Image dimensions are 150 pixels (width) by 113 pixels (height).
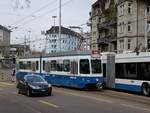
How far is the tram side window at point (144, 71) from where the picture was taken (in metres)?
28.2

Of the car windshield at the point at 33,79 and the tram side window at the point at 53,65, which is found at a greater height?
the tram side window at the point at 53,65

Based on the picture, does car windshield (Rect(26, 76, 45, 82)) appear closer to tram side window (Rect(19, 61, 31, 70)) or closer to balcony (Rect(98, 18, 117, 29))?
tram side window (Rect(19, 61, 31, 70))

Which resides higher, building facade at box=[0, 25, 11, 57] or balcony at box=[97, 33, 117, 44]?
building facade at box=[0, 25, 11, 57]

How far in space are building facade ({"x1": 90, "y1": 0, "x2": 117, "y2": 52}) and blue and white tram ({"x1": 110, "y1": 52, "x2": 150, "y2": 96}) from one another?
130ft

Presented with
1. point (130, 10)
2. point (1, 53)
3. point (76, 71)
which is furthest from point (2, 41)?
point (76, 71)

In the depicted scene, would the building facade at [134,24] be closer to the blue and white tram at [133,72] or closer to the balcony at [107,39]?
the balcony at [107,39]

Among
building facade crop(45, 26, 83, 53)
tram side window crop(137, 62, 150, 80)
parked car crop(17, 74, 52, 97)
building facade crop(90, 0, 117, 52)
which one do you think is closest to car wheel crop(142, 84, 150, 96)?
tram side window crop(137, 62, 150, 80)

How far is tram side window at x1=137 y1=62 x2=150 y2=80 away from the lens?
2820 cm

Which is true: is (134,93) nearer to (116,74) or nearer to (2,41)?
(116,74)

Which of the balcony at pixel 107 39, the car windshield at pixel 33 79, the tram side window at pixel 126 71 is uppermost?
the balcony at pixel 107 39

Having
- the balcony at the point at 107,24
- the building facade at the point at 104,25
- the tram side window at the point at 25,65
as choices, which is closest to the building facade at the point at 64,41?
the building facade at the point at 104,25

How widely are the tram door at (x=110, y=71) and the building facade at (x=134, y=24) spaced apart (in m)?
29.7

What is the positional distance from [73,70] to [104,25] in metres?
44.4

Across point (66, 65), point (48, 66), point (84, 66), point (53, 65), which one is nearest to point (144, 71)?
point (84, 66)
